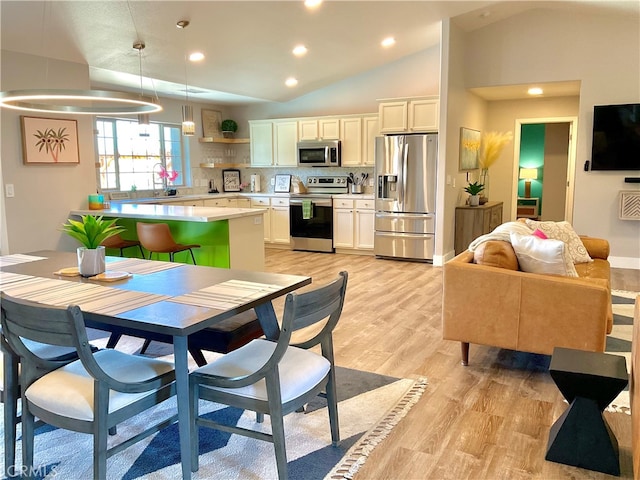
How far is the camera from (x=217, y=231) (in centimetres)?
477

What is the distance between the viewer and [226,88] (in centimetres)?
713

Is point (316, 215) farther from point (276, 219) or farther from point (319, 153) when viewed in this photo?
point (319, 153)

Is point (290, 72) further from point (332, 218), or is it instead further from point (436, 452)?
point (436, 452)

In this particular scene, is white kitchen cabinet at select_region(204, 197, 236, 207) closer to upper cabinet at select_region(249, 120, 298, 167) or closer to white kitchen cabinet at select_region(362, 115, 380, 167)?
upper cabinet at select_region(249, 120, 298, 167)

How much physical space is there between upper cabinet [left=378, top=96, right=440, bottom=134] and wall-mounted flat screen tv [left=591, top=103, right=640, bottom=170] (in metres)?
1.96

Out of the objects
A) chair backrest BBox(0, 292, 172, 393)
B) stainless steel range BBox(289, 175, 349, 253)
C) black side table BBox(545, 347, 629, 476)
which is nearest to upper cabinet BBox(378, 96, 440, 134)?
stainless steel range BBox(289, 175, 349, 253)

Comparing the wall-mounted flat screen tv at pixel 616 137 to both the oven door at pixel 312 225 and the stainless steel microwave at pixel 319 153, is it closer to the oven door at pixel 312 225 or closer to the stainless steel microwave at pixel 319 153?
the stainless steel microwave at pixel 319 153

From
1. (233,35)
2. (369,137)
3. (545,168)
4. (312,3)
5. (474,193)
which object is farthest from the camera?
(545,168)

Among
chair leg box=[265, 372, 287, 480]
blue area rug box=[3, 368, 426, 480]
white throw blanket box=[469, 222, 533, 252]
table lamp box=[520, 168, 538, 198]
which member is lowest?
blue area rug box=[3, 368, 426, 480]

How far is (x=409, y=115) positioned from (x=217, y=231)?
342 centimetres

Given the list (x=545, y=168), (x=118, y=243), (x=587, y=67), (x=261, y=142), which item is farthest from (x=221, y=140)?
(x=545, y=168)

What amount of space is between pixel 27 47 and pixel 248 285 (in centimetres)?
384

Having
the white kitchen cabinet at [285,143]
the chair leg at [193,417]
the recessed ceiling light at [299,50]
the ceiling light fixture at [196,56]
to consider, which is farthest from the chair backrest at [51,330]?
the white kitchen cabinet at [285,143]

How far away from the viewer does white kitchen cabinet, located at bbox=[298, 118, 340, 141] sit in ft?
25.4
